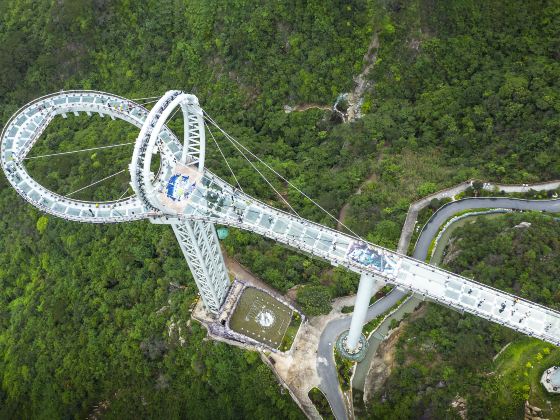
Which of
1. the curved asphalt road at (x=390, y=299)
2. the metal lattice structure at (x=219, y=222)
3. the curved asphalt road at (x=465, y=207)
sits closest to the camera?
the metal lattice structure at (x=219, y=222)

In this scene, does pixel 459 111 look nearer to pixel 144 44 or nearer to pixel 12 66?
pixel 144 44

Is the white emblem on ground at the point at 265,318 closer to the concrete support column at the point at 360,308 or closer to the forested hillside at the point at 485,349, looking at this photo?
the concrete support column at the point at 360,308

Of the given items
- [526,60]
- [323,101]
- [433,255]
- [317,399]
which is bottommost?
[317,399]

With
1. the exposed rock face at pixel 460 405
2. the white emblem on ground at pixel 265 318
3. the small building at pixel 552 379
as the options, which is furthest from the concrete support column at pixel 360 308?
the small building at pixel 552 379

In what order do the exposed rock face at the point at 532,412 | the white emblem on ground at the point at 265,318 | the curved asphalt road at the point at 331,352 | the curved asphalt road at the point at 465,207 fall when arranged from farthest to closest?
the curved asphalt road at the point at 465,207, the white emblem on ground at the point at 265,318, the curved asphalt road at the point at 331,352, the exposed rock face at the point at 532,412

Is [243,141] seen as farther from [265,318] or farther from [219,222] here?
[219,222]

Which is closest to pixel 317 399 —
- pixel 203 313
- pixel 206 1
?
pixel 203 313
